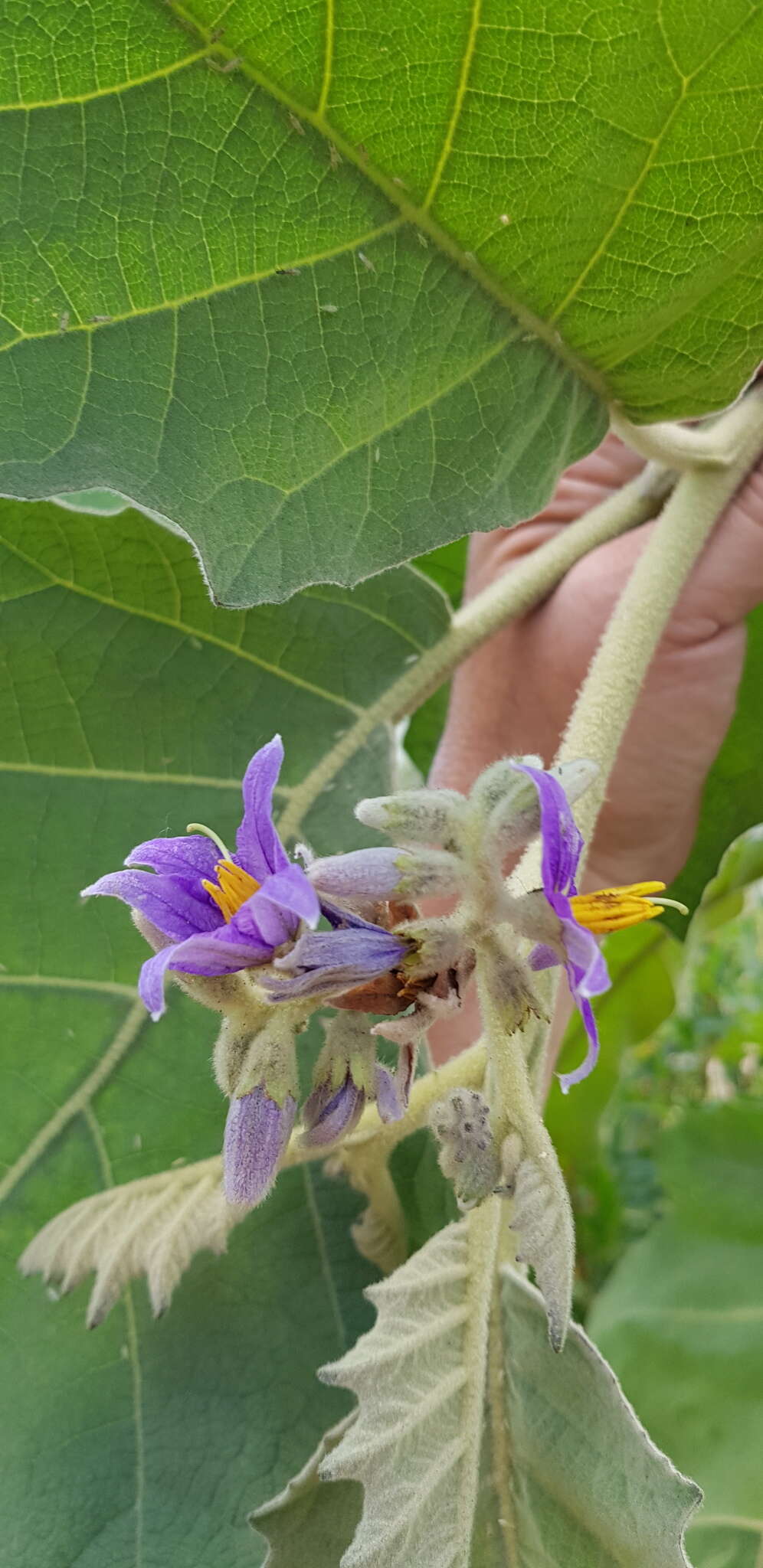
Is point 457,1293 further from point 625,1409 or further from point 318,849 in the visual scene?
point 318,849

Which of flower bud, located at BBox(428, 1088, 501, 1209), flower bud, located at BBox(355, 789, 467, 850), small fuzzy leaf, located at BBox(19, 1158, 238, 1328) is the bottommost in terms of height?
small fuzzy leaf, located at BBox(19, 1158, 238, 1328)

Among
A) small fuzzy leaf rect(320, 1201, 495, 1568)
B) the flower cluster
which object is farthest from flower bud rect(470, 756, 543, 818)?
small fuzzy leaf rect(320, 1201, 495, 1568)

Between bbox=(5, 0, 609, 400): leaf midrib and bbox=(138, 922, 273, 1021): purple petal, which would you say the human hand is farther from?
bbox=(138, 922, 273, 1021): purple petal

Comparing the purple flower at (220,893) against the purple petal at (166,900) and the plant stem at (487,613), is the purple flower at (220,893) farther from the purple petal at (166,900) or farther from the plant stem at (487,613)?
the plant stem at (487,613)

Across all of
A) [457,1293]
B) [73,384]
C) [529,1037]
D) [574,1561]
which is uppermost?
[73,384]

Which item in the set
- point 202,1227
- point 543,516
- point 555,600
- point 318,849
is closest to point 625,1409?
point 202,1227

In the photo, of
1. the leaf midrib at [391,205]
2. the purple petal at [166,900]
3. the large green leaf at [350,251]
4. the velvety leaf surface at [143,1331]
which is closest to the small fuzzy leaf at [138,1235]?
the velvety leaf surface at [143,1331]
